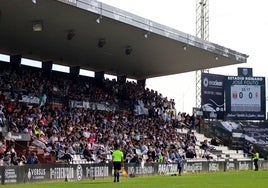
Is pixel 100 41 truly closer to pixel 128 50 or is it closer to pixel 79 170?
pixel 128 50

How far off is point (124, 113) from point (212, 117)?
12.3 metres

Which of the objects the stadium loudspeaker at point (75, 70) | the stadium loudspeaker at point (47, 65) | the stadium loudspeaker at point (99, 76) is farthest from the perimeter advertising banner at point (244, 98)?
the stadium loudspeaker at point (47, 65)

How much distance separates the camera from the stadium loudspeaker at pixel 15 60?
43256 mm

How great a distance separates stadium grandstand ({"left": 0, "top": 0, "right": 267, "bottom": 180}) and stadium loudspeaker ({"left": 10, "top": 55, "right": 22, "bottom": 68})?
0.07 m

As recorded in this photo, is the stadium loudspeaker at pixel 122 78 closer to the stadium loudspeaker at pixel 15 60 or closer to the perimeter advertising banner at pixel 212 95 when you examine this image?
the perimeter advertising banner at pixel 212 95

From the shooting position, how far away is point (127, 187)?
2322 centimetres

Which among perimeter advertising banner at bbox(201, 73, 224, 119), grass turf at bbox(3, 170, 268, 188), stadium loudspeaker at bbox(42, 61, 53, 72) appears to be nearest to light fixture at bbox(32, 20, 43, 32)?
stadium loudspeaker at bbox(42, 61, 53, 72)

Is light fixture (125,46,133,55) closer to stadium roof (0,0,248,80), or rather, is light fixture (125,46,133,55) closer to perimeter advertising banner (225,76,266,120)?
stadium roof (0,0,248,80)

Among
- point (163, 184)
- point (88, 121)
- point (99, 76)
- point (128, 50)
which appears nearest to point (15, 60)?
point (88, 121)

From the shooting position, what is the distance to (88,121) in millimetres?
42156

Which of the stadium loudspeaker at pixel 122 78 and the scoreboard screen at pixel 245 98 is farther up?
the stadium loudspeaker at pixel 122 78

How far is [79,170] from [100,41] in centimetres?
1295

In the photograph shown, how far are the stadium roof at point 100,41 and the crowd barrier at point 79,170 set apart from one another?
29.2ft

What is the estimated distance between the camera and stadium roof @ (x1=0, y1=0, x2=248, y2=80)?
34375 mm
